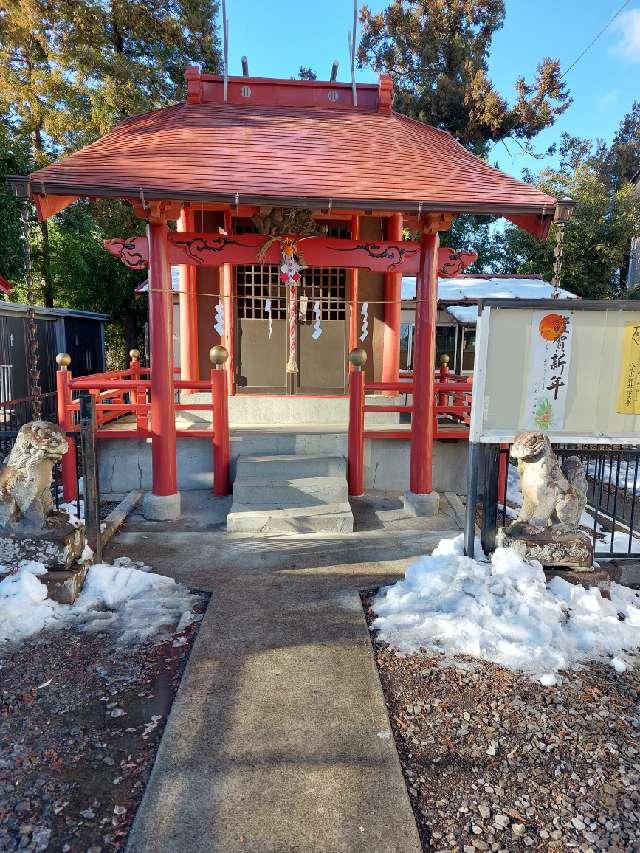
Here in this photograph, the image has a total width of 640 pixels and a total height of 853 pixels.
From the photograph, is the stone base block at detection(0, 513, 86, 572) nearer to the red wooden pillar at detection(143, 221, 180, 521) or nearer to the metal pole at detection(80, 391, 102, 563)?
the metal pole at detection(80, 391, 102, 563)

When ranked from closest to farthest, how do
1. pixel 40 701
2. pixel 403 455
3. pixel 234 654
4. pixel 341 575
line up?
1. pixel 40 701
2. pixel 234 654
3. pixel 341 575
4. pixel 403 455

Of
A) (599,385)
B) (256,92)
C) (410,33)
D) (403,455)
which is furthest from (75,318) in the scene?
(410,33)

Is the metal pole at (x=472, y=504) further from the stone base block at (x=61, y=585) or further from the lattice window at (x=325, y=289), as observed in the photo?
the lattice window at (x=325, y=289)

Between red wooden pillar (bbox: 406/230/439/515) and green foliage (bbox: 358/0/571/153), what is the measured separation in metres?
18.9

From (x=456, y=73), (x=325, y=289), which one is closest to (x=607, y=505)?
(x=325, y=289)

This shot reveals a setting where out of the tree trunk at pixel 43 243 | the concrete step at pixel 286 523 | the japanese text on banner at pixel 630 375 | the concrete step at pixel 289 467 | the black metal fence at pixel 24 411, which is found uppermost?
the tree trunk at pixel 43 243

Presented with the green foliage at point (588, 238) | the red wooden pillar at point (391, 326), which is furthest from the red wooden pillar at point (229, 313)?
the green foliage at point (588, 238)

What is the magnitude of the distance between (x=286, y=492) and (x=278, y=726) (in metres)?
4.02

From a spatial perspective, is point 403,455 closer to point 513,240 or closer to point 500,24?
point 513,240

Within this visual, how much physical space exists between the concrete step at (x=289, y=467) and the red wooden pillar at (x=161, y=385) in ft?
2.98

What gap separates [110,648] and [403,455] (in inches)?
206

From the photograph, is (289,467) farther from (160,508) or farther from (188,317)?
(188,317)

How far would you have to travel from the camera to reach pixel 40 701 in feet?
10.7

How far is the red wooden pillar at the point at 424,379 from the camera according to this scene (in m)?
7.11
